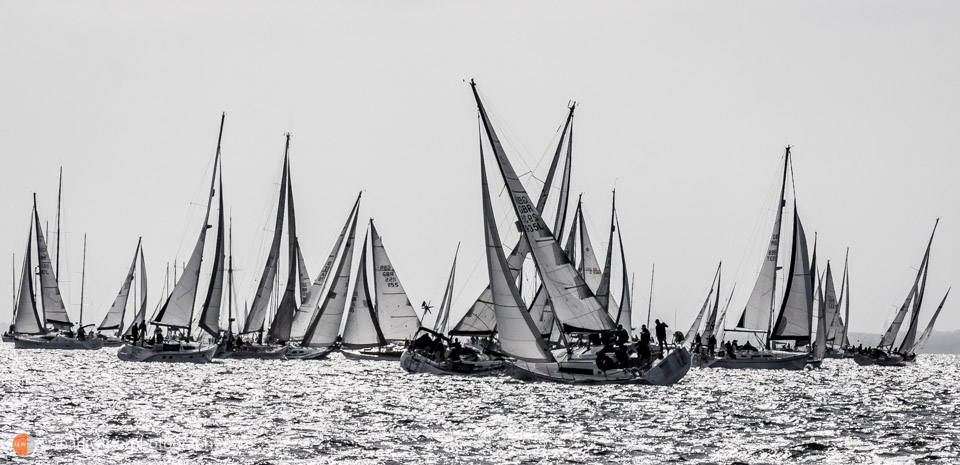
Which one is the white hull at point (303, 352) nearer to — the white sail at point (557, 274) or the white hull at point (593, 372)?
the white hull at point (593, 372)

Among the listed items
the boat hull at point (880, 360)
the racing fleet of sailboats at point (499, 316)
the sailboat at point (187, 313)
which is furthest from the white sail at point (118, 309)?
the boat hull at point (880, 360)

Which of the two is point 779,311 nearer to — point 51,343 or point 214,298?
point 214,298

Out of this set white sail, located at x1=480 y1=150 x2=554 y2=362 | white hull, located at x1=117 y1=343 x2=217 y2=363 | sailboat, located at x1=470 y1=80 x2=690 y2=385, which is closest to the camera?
white sail, located at x1=480 y1=150 x2=554 y2=362

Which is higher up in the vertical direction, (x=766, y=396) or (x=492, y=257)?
(x=492, y=257)

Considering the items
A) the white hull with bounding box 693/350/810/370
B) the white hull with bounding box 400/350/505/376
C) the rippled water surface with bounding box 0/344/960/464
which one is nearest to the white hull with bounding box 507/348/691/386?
the rippled water surface with bounding box 0/344/960/464

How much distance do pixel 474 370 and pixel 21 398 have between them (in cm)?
2101

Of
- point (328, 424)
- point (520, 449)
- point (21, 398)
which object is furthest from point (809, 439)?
point (21, 398)

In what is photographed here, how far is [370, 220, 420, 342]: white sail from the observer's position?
7600 cm

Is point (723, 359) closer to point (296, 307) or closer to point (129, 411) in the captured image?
point (296, 307)

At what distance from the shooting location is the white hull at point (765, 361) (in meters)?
69.9

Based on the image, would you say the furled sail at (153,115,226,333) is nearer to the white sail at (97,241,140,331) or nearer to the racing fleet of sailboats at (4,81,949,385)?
the racing fleet of sailboats at (4,81,949,385)

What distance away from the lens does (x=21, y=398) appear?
41625 millimetres

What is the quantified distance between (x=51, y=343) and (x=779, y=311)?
5523 centimetres

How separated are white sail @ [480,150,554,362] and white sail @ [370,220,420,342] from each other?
30912 millimetres
